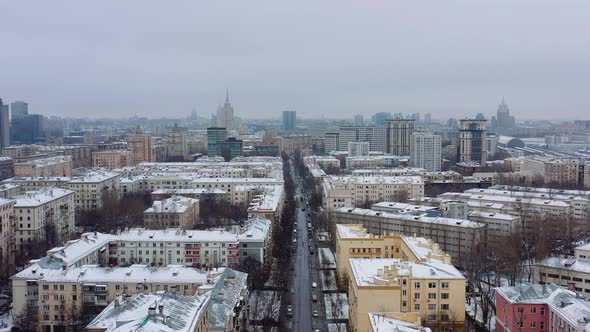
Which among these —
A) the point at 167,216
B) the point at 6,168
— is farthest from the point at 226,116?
the point at 167,216

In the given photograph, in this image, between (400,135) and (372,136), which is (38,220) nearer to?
(400,135)

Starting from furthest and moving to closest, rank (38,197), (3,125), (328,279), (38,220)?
Result: (3,125) < (38,197) < (38,220) < (328,279)

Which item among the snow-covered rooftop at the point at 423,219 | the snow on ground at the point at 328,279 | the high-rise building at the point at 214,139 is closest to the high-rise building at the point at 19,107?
the high-rise building at the point at 214,139

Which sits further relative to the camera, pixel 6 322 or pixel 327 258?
pixel 327 258

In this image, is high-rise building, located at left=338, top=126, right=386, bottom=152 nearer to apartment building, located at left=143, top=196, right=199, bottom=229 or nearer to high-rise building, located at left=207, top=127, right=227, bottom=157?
high-rise building, located at left=207, top=127, right=227, bottom=157

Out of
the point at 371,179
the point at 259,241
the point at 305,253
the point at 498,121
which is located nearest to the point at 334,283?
the point at 259,241

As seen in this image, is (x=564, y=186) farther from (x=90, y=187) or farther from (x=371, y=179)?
(x=90, y=187)

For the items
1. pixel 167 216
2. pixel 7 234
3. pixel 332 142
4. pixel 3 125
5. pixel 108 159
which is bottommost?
pixel 7 234
